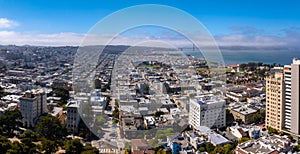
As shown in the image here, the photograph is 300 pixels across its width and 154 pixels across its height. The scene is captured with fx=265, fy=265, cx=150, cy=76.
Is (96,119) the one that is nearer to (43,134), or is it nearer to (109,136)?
(109,136)

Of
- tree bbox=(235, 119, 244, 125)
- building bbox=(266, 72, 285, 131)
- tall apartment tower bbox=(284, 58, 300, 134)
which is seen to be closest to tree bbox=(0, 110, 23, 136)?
tree bbox=(235, 119, 244, 125)

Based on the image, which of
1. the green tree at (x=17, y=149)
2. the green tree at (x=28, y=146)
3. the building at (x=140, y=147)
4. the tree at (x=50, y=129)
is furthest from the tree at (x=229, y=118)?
the green tree at (x=17, y=149)

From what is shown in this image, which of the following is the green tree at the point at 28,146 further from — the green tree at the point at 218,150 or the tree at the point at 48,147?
the green tree at the point at 218,150

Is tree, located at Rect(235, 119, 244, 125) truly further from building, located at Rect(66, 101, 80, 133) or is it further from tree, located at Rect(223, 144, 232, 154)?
building, located at Rect(66, 101, 80, 133)

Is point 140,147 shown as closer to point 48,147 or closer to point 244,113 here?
point 48,147

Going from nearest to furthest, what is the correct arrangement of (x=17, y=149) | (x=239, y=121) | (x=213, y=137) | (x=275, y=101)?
(x=17, y=149), (x=213, y=137), (x=275, y=101), (x=239, y=121)

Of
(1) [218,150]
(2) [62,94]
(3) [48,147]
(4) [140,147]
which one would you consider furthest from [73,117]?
(2) [62,94]
